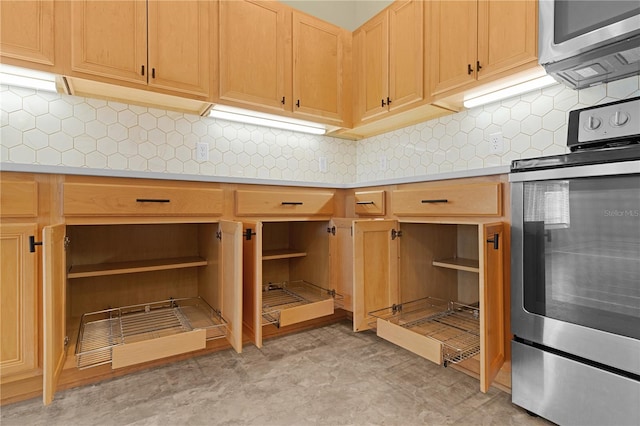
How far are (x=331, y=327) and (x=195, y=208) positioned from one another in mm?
1136

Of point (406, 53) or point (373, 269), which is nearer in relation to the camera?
point (373, 269)

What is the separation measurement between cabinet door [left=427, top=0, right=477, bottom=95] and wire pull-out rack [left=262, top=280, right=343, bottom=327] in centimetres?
135

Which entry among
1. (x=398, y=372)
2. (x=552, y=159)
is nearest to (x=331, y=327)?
(x=398, y=372)

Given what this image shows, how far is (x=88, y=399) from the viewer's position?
130 centimetres

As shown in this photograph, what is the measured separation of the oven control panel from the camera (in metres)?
1.06

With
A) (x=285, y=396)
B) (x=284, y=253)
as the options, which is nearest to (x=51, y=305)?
(x=285, y=396)

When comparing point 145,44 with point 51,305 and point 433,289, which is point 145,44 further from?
point 433,289

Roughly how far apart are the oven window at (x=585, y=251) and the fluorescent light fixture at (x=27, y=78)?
221cm

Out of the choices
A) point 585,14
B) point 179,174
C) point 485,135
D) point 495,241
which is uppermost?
point 585,14

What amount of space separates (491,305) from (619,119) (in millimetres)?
756

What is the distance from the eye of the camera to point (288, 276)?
2.43 metres

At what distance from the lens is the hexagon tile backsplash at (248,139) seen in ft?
5.39

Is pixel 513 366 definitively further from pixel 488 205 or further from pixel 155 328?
pixel 155 328

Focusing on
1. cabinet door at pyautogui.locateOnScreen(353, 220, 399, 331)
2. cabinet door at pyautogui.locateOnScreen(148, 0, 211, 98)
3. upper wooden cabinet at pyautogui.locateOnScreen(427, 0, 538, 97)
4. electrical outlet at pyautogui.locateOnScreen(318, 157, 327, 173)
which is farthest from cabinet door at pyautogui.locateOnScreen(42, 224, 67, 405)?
upper wooden cabinet at pyautogui.locateOnScreen(427, 0, 538, 97)
